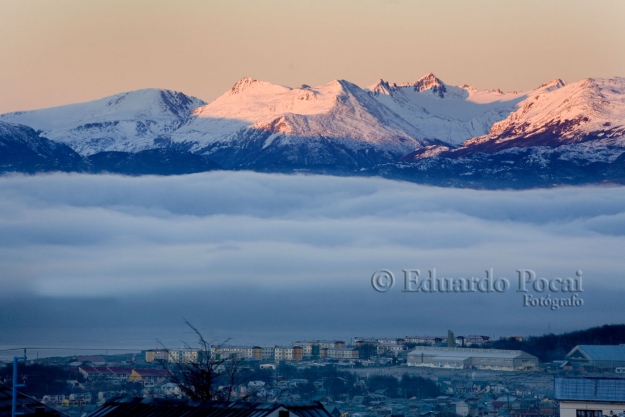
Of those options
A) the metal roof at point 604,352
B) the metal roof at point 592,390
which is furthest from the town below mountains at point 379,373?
the metal roof at point 592,390

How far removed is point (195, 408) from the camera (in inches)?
778

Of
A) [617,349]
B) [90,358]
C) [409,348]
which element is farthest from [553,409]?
[409,348]

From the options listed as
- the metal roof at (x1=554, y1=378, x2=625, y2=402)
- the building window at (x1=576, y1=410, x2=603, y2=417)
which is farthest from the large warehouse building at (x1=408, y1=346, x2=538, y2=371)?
the building window at (x1=576, y1=410, x2=603, y2=417)

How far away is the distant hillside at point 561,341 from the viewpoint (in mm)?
108750

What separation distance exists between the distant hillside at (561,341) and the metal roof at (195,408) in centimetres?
8525

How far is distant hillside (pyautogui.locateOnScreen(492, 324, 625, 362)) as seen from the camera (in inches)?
4281

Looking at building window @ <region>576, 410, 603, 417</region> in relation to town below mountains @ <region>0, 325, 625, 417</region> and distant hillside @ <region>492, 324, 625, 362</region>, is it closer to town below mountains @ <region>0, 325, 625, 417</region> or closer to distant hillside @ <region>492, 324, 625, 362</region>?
town below mountains @ <region>0, 325, 625, 417</region>

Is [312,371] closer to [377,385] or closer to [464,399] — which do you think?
[377,385]

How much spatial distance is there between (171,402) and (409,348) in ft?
341

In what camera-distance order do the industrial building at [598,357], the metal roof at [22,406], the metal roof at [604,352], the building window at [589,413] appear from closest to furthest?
the metal roof at [22,406] < the building window at [589,413] < the industrial building at [598,357] < the metal roof at [604,352]

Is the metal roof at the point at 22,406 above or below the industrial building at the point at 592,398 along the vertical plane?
below

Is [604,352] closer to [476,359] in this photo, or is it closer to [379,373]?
[379,373]

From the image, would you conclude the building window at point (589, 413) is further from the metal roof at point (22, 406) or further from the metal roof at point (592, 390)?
the metal roof at point (22, 406)

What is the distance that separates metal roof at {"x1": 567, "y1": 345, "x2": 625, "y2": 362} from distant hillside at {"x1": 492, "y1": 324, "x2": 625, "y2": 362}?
359 inches
